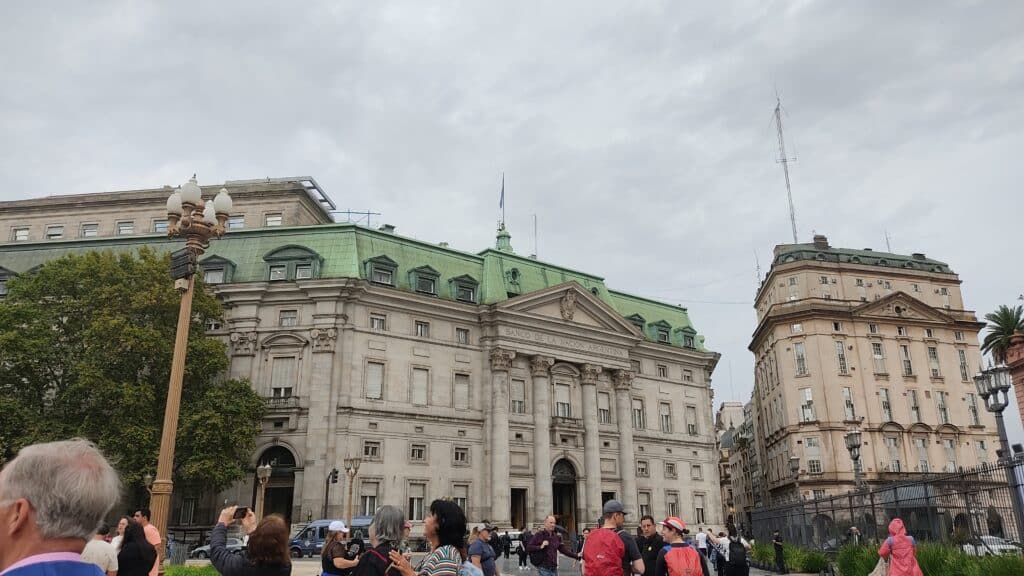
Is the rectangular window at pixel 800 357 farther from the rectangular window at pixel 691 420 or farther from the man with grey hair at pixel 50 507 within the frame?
the man with grey hair at pixel 50 507

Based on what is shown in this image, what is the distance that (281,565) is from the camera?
5.77 m

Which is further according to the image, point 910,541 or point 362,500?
point 362,500

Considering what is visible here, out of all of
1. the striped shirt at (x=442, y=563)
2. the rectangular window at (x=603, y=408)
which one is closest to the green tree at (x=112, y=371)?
the rectangular window at (x=603, y=408)

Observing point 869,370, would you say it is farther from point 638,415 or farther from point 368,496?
point 368,496

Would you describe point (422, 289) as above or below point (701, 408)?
above

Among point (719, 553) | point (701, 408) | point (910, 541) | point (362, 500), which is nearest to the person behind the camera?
point (910, 541)

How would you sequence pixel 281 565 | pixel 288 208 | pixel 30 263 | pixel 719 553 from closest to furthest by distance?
pixel 281 565
pixel 719 553
pixel 30 263
pixel 288 208

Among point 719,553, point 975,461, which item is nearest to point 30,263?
point 719,553

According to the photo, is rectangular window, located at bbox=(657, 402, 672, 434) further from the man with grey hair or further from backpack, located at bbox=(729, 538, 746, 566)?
the man with grey hair

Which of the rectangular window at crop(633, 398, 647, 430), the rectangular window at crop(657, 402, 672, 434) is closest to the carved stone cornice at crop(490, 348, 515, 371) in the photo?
the rectangular window at crop(633, 398, 647, 430)

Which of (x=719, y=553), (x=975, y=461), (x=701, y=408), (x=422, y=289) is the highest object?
(x=422, y=289)

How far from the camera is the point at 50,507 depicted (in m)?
3.04

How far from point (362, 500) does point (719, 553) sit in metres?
26.0

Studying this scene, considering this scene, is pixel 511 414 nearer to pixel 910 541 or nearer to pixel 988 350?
pixel 988 350
